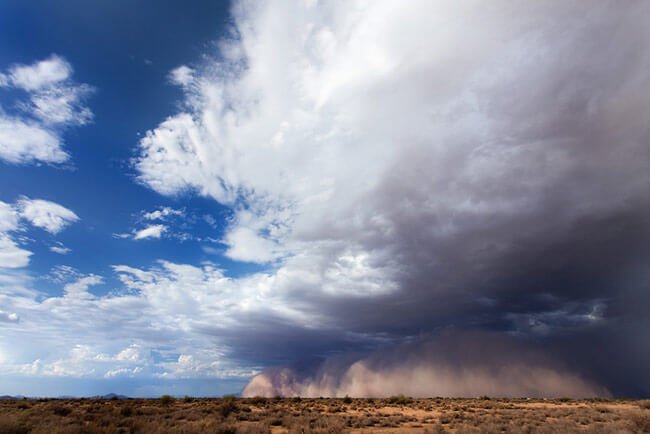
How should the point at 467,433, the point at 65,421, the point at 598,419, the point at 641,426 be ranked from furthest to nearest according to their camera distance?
the point at 598,419, the point at 641,426, the point at 65,421, the point at 467,433

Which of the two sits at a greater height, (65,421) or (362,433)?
(65,421)

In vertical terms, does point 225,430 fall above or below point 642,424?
above

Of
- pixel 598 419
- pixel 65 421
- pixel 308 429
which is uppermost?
pixel 65 421

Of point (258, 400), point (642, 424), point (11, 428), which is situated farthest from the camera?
point (258, 400)

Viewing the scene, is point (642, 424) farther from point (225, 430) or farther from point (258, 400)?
point (258, 400)

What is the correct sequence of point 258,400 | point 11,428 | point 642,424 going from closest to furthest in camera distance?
point 11,428, point 642,424, point 258,400

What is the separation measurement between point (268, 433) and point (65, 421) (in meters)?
15.8

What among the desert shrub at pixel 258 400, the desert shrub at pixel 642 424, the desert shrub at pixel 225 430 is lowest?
the desert shrub at pixel 642 424

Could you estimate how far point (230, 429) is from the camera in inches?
906

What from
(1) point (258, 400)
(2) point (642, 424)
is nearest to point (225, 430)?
(2) point (642, 424)

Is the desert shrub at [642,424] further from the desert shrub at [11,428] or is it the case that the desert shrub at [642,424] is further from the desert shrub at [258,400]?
the desert shrub at [258,400]

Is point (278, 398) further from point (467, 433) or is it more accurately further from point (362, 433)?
point (467, 433)

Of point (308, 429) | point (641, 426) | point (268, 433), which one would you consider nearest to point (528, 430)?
point (641, 426)

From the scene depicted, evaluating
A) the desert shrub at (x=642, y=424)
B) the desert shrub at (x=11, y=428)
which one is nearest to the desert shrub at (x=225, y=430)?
the desert shrub at (x=11, y=428)
